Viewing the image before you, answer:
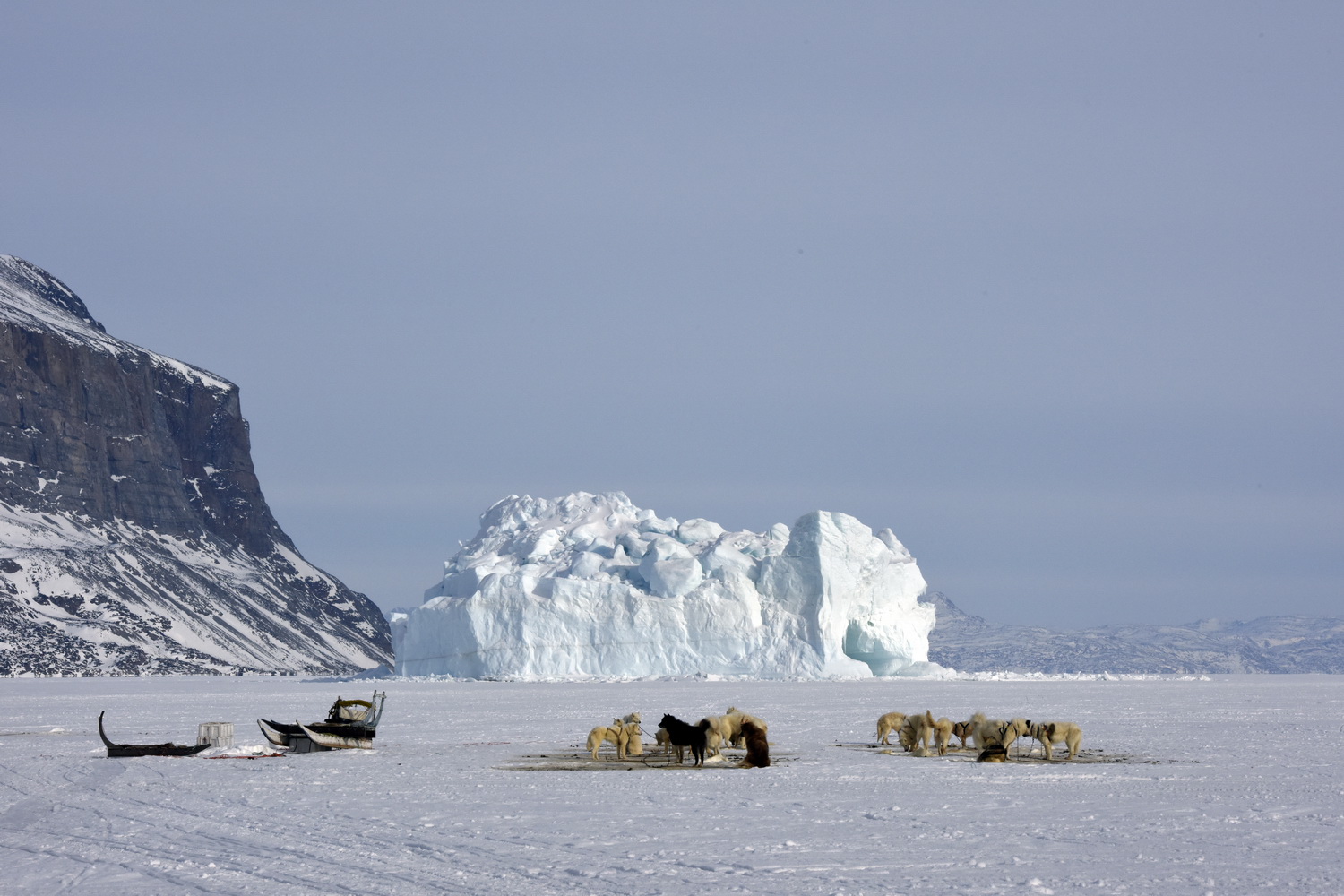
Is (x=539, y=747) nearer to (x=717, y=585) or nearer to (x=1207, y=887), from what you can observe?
(x=1207, y=887)

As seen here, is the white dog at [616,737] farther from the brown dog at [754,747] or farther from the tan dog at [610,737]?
the brown dog at [754,747]

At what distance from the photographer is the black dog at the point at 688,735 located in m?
23.5

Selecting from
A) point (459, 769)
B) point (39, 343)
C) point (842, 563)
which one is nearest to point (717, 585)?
point (842, 563)

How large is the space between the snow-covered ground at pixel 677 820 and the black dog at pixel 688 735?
4.29 feet

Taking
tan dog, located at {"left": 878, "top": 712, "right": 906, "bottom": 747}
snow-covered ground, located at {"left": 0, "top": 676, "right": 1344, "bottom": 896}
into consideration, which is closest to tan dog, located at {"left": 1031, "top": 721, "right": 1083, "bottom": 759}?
snow-covered ground, located at {"left": 0, "top": 676, "right": 1344, "bottom": 896}

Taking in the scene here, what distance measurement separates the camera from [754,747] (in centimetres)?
2264

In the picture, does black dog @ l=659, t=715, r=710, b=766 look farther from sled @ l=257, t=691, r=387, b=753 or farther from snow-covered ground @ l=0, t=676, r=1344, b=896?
sled @ l=257, t=691, r=387, b=753

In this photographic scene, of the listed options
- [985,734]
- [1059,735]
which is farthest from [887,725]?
[1059,735]

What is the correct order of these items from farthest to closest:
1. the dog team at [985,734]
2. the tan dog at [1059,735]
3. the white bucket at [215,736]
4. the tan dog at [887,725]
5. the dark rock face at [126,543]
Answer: the dark rock face at [126,543] < the tan dog at [887,725] < the white bucket at [215,736] < the dog team at [985,734] < the tan dog at [1059,735]

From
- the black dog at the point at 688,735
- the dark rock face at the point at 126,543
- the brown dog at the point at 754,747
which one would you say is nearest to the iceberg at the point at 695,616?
the black dog at the point at 688,735

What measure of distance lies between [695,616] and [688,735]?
1680 inches

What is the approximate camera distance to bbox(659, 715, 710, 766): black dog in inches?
925

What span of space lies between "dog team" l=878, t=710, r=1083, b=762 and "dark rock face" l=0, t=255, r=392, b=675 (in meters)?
108

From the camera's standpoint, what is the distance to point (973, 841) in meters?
14.3
